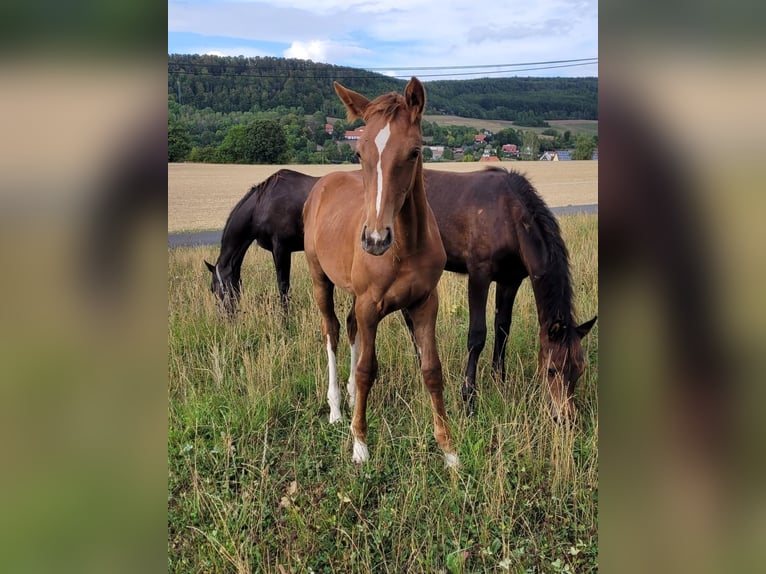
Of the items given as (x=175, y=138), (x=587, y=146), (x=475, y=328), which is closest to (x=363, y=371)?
(x=475, y=328)

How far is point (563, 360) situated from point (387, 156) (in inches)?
76.1

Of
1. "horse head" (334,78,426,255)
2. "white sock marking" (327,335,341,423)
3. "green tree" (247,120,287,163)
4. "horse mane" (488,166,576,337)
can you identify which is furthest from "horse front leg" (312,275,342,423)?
"green tree" (247,120,287,163)

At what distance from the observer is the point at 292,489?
9.02 ft

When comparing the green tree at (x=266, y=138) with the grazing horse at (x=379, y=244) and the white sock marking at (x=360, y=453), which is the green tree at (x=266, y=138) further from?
the white sock marking at (x=360, y=453)

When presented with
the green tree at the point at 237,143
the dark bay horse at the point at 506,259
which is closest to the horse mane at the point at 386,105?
the dark bay horse at the point at 506,259

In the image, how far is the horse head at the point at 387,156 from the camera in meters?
2.27

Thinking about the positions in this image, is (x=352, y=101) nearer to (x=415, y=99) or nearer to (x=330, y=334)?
(x=415, y=99)

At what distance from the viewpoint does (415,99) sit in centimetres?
250
